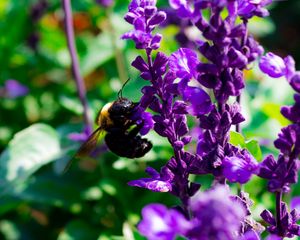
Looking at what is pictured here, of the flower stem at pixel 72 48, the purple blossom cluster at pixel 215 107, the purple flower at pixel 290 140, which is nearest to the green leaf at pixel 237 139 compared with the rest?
the purple blossom cluster at pixel 215 107

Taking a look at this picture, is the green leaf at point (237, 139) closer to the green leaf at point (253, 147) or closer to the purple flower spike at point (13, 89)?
the green leaf at point (253, 147)

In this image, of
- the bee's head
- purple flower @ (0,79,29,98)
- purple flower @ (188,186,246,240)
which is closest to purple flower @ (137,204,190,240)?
purple flower @ (188,186,246,240)

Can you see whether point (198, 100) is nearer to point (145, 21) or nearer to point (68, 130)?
point (145, 21)

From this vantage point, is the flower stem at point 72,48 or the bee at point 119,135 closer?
the bee at point 119,135

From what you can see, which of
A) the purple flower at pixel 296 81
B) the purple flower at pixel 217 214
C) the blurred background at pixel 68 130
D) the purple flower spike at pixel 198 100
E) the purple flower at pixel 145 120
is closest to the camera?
the purple flower at pixel 217 214

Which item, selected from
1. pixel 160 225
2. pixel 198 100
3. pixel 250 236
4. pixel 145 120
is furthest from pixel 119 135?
pixel 160 225

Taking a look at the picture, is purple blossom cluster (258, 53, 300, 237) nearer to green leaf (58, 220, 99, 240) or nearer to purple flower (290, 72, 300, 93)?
purple flower (290, 72, 300, 93)

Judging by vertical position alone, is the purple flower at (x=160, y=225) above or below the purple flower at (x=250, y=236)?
above

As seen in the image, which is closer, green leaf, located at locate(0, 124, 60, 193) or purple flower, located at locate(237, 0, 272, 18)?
purple flower, located at locate(237, 0, 272, 18)
